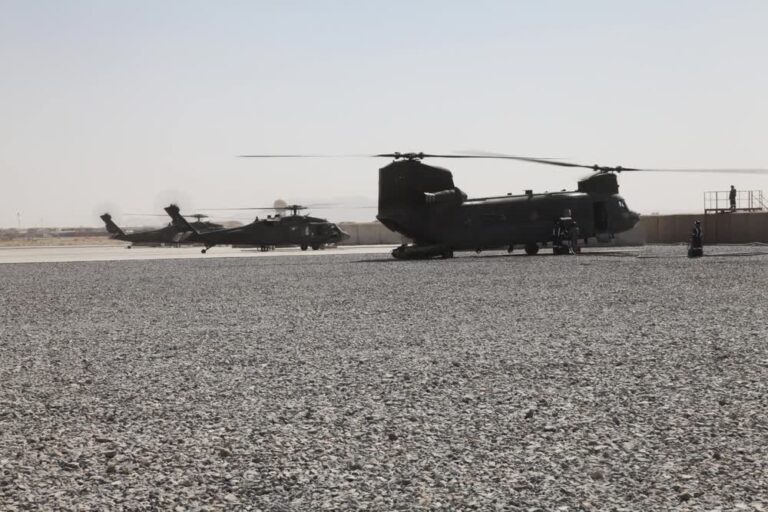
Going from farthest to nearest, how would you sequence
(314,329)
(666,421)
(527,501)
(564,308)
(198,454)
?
(564,308) → (314,329) → (666,421) → (198,454) → (527,501)

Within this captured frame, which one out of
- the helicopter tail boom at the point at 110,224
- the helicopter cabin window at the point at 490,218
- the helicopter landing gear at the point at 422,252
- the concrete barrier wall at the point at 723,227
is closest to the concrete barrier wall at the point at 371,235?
the helicopter tail boom at the point at 110,224

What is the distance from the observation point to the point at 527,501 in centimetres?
440

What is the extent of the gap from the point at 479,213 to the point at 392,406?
78.7 ft

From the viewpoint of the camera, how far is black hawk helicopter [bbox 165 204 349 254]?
4138cm

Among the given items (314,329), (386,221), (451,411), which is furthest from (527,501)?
(386,221)

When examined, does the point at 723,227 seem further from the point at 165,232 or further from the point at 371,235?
the point at 165,232

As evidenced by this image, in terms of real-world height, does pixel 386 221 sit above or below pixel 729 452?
above

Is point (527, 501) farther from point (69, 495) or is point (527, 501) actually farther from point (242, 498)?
point (69, 495)

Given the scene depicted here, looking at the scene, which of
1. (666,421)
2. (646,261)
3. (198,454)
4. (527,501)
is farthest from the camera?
(646,261)

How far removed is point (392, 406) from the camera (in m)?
6.69

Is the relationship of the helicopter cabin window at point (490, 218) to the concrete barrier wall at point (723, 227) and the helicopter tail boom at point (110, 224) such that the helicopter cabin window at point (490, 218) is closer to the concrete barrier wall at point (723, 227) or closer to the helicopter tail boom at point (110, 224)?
the concrete barrier wall at point (723, 227)

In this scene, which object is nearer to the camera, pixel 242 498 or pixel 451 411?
pixel 242 498

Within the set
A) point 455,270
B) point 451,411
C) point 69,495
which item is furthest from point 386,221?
point 69,495

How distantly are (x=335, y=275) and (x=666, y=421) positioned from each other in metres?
17.3
